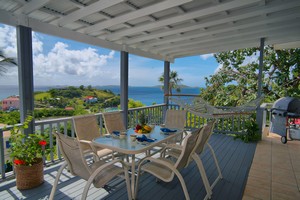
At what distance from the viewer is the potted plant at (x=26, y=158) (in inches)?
95.0

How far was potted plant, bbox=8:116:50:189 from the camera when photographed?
2412 mm

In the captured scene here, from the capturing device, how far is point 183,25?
3.50 m

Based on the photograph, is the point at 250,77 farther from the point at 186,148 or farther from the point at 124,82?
the point at 186,148

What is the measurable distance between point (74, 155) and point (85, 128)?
1.23 metres

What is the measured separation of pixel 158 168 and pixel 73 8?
2.79m

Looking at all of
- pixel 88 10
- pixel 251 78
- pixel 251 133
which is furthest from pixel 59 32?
pixel 251 78

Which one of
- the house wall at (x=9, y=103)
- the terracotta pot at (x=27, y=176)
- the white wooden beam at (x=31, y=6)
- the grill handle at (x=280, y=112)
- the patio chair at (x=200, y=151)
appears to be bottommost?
the terracotta pot at (x=27, y=176)

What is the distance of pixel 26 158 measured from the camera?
2.46m

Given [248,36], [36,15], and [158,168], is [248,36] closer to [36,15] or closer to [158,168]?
[158,168]

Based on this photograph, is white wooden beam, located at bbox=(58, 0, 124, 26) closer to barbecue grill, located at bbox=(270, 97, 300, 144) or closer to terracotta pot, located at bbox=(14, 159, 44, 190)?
terracotta pot, located at bbox=(14, 159, 44, 190)

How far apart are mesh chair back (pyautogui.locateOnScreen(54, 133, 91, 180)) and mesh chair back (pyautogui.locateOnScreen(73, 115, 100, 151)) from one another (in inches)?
35.5

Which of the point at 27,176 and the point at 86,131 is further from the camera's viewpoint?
the point at 86,131

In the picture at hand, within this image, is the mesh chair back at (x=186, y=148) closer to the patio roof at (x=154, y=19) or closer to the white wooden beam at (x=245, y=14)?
the patio roof at (x=154, y=19)

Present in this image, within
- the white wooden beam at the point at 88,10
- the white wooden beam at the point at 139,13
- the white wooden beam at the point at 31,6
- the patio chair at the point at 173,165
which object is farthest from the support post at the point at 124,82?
the patio chair at the point at 173,165
